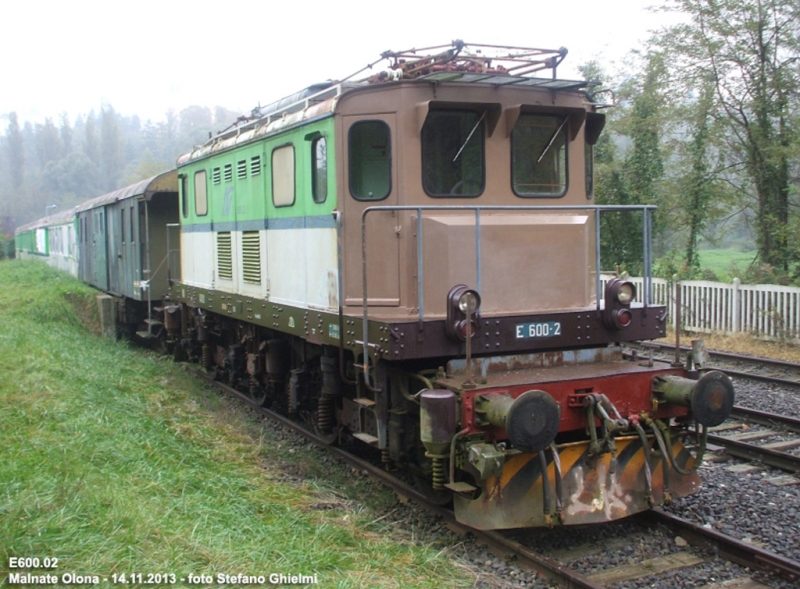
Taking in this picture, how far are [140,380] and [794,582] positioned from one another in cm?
852

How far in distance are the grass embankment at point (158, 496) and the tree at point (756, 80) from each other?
13930 millimetres

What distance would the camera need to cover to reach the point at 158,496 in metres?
5.61

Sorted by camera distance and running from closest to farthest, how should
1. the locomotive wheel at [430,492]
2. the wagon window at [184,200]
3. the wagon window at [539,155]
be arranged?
the locomotive wheel at [430,492]
the wagon window at [539,155]
the wagon window at [184,200]

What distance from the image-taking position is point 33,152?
422 ft

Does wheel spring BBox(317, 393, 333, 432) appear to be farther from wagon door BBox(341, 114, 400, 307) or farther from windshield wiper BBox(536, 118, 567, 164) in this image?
windshield wiper BBox(536, 118, 567, 164)

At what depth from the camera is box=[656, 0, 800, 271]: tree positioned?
17484mm

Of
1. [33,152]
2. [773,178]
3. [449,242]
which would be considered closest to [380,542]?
[449,242]

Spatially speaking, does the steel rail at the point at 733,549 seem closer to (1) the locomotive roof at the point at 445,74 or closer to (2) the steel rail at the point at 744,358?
(1) the locomotive roof at the point at 445,74

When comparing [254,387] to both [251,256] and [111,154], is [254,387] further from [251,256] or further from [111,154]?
[111,154]

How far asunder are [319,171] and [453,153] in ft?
4.10

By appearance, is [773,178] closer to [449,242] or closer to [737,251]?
[449,242]

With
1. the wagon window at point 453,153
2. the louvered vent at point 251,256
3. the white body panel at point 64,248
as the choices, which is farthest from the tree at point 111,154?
the wagon window at point 453,153

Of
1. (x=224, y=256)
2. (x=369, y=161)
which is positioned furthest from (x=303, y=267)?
(x=224, y=256)

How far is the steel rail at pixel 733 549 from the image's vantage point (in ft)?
16.3
